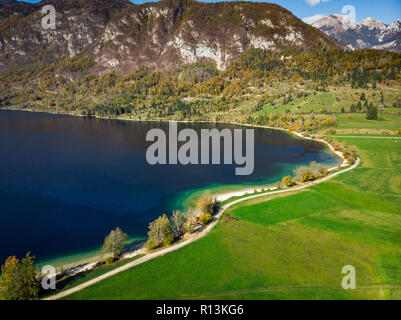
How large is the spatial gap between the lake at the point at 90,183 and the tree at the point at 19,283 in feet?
37.5

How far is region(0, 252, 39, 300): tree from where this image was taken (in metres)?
32.3

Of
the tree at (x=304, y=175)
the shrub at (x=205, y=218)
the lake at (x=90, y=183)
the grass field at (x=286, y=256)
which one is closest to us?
the grass field at (x=286, y=256)

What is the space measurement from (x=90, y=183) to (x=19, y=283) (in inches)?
1950

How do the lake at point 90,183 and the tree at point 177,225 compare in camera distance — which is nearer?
the tree at point 177,225

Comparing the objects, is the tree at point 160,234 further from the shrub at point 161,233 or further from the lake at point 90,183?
the lake at point 90,183

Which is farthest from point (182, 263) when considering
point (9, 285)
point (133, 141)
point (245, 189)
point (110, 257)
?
point (133, 141)

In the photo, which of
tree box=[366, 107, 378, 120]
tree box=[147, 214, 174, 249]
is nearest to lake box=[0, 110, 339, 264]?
tree box=[147, 214, 174, 249]

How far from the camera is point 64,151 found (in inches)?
4633

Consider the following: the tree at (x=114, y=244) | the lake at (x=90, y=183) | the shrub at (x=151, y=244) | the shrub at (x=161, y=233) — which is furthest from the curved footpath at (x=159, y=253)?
the lake at (x=90, y=183)

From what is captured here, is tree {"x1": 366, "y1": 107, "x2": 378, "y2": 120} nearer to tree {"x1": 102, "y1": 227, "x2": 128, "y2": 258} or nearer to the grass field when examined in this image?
the grass field

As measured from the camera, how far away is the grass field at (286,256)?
112 ft

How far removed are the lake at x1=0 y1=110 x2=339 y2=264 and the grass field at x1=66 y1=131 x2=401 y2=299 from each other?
51.4ft

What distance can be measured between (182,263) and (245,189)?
3815 centimetres
